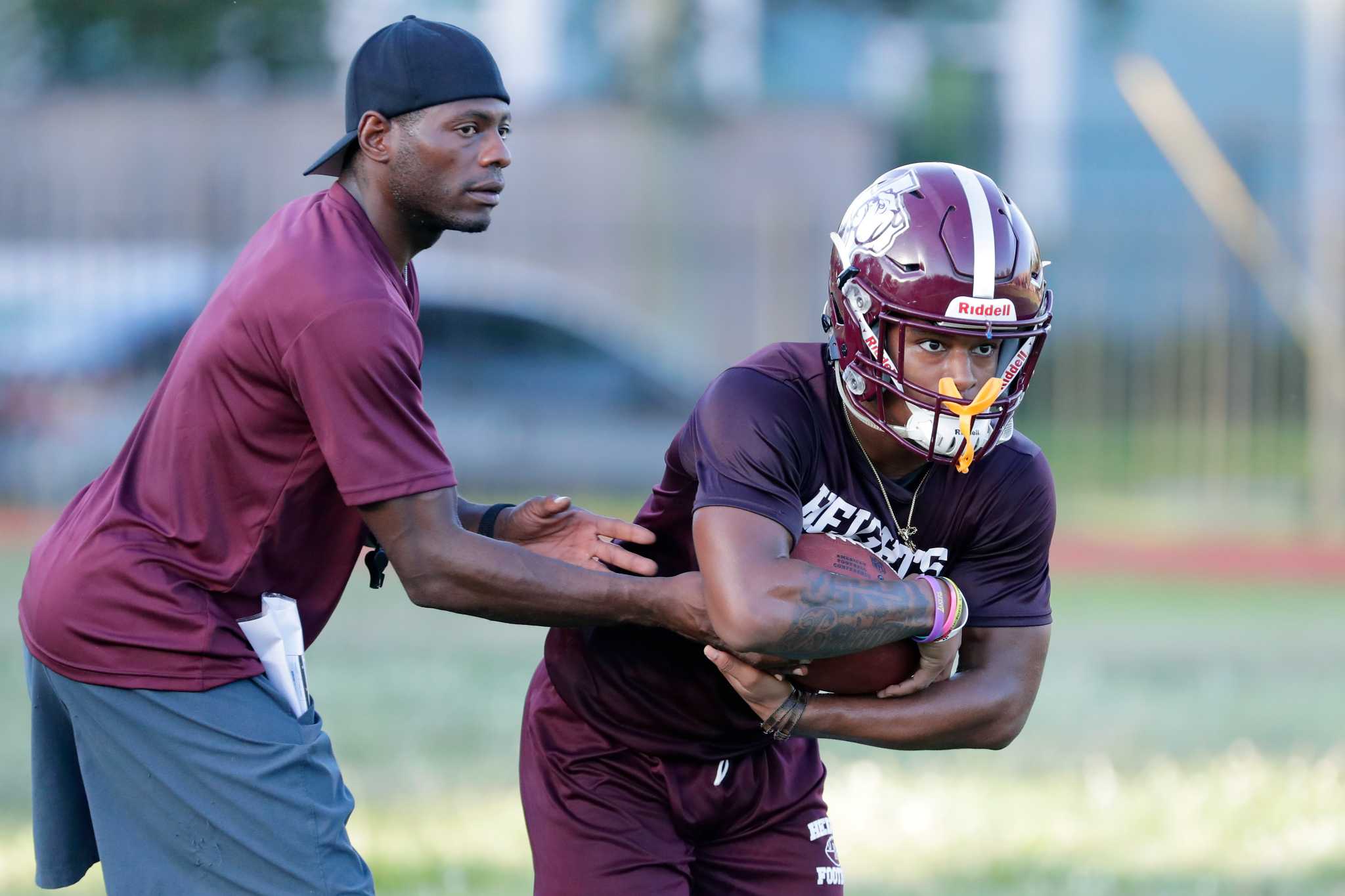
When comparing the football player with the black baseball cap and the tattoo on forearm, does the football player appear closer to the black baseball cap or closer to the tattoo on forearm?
the tattoo on forearm

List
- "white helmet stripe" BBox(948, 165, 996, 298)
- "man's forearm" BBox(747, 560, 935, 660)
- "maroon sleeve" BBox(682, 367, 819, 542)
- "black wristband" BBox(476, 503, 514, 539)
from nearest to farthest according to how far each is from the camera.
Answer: "man's forearm" BBox(747, 560, 935, 660) < "maroon sleeve" BBox(682, 367, 819, 542) < "white helmet stripe" BBox(948, 165, 996, 298) < "black wristband" BBox(476, 503, 514, 539)

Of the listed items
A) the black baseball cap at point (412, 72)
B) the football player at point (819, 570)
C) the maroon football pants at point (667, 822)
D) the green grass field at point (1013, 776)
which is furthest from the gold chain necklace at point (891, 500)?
the green grass field at point (1013, 776)

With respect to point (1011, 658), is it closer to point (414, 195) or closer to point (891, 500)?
point (891, 500)

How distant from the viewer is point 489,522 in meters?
4.65

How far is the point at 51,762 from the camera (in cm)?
414

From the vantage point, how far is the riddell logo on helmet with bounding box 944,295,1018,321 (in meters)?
3.93

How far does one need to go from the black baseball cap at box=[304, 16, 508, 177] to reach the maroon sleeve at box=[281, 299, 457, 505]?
23.0 inches

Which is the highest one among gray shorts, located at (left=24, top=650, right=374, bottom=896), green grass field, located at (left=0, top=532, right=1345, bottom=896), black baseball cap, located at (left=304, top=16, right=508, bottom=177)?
black baseball cap, located at (left=304, top=16, right=508, bottom=177)

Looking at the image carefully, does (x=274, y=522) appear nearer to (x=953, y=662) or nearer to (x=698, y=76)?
(x=953, y=662)

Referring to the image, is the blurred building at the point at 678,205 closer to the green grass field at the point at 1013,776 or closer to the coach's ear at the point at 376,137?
the green grass field at the point at 1013,776

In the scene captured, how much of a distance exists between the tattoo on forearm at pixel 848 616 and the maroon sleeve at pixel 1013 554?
0.42m

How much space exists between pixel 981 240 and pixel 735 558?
1.03 meters

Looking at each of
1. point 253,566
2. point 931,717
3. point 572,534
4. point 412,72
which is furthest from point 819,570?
point 412,72

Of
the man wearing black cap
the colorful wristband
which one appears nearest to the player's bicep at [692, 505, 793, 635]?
the man wearing black cap
